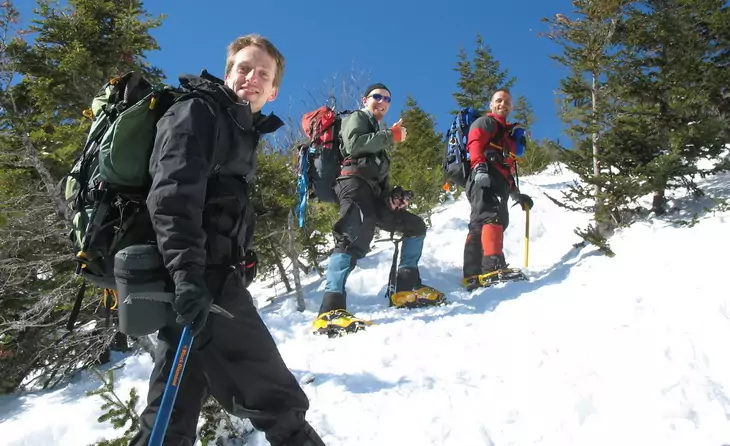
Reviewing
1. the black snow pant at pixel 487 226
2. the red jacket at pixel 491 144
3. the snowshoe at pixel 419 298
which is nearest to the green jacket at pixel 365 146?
the snowshoe at pixel 419 298

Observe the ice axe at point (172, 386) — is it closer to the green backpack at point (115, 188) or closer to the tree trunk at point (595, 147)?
the green backpack at point (115, 188)

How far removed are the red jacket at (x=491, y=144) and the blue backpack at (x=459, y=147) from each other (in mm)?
251

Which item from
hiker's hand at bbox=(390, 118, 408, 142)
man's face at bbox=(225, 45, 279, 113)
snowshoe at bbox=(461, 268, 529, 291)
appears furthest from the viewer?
snowshoe at bbox=(461, 268, 529, 291)

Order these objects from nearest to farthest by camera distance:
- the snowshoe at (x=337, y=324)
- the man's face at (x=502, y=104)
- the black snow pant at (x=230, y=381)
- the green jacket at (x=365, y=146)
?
the black snow pant at (x=230, y=381), the snowshoe at (x=337, y=324), the green jacket at (x=365, y=146), the man's face at (x=502, y=104)

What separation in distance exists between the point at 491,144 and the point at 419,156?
13.0m

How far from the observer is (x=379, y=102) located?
590cm

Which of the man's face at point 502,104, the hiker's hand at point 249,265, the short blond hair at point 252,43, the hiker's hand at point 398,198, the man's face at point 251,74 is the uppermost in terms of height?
the man's face at point 502,104

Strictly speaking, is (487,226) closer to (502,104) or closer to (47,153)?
(502,104)

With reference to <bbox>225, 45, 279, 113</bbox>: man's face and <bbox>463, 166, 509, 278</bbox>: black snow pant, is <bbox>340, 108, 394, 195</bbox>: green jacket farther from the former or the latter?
<bbox>225, 45, 279, 113</bbox>: man's face

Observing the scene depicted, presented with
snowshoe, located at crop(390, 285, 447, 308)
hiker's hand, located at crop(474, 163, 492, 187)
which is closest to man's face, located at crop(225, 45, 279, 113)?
snowshoe, located at crop(390, 285, 447, 308)

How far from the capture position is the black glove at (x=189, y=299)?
191cm

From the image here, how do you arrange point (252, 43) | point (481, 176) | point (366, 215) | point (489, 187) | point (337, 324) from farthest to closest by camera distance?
point (489, 187) → point (481, 176) → point (366, 215) → point (337, 324) → point (252, 43)

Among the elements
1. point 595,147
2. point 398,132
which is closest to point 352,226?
point 398,132

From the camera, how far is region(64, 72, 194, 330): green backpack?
84.9 inches
